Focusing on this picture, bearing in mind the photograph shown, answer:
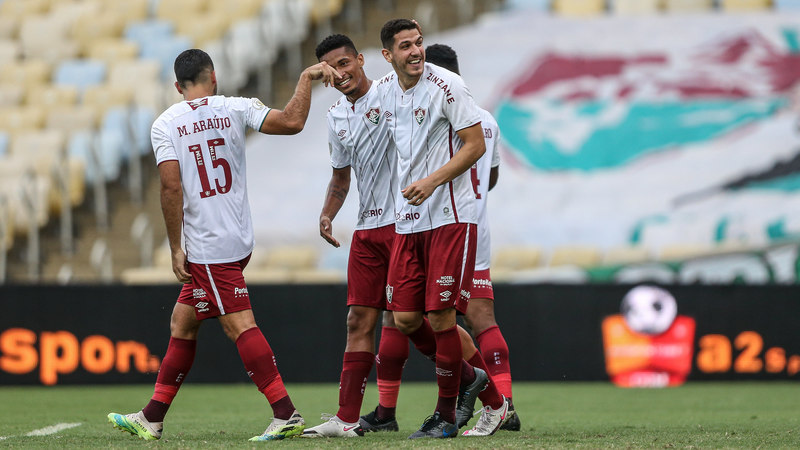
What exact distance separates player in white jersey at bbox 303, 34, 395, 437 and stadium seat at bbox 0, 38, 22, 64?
41.9ft

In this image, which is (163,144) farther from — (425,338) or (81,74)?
(81,74)

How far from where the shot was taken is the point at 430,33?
17516mm

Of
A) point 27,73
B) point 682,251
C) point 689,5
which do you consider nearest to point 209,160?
point 682,251

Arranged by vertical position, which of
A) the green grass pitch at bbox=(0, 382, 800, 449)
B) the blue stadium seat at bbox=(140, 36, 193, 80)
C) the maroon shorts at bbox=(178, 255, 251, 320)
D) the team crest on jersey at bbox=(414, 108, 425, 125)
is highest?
the blue stadium seat at bbox=(140, 36, 193, 80)

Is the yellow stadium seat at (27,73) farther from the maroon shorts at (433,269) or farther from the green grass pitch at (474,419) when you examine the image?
the maroon shorts at (433,269)

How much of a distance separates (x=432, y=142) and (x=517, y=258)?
8.27m

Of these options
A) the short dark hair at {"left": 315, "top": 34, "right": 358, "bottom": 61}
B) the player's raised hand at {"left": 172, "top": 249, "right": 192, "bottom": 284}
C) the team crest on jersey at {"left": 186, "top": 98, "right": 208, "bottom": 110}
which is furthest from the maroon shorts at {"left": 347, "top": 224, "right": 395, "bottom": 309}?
the team crest on jersey at {"left": 186, "top": 98, "right": 208, "bottom": 110}

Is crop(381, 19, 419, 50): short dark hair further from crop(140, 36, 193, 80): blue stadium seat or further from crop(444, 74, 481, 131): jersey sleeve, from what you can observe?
crop(140, 36, 193, 80): blue stadium seat

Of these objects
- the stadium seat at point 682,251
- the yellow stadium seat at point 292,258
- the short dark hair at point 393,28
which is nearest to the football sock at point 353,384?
the short dark hair at point 393,28

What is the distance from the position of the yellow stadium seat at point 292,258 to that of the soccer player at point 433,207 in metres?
8.23

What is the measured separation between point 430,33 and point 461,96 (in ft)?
39.6

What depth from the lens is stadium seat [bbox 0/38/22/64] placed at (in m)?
17.7

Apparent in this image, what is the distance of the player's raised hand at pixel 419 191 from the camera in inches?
215

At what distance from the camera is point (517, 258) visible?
45.6 feet
